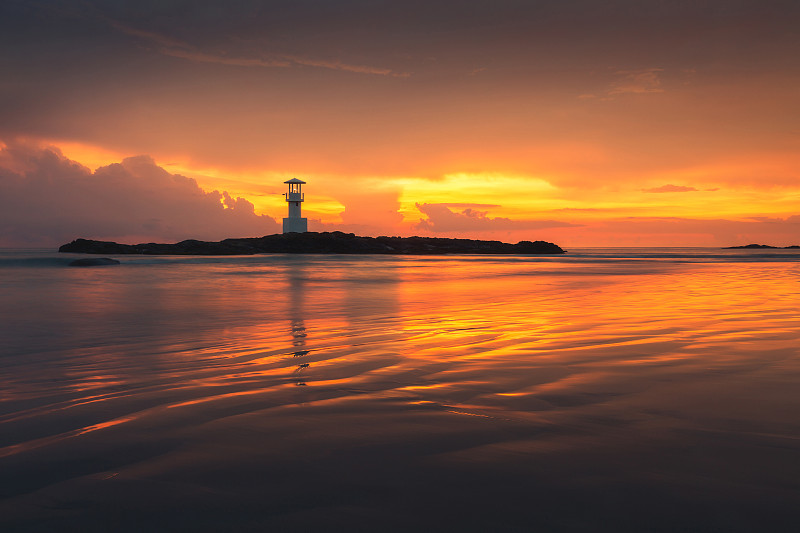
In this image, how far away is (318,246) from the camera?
79250mm

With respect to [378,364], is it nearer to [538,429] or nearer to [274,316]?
[538,429]

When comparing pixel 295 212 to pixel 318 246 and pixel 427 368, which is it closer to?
pixel 318 246

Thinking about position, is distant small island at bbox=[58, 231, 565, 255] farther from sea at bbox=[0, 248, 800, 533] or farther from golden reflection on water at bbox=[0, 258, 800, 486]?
sea at bbox=[0, 248, 800, 533]

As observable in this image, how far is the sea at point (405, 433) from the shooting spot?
93.5 inches

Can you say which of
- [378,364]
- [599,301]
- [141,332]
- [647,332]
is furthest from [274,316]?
[599,301]

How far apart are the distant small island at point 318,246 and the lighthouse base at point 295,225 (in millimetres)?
2593

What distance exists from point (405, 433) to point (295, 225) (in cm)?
6846

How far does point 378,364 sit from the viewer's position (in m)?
5.65

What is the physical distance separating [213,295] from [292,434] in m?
14.1

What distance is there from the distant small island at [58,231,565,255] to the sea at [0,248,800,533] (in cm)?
6893

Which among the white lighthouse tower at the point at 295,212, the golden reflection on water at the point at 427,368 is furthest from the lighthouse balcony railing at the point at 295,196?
the golden reflection on water at the point at 427,368

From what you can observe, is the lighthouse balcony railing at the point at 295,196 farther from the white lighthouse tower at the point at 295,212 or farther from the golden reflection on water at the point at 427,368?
the golden reflection on water at the point at 427,368

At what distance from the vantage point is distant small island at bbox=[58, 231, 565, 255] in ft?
234

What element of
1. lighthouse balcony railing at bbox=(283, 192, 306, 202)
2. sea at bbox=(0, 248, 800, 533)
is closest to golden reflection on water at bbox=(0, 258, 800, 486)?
sea at bbox=(0, 248, 800, 533)
